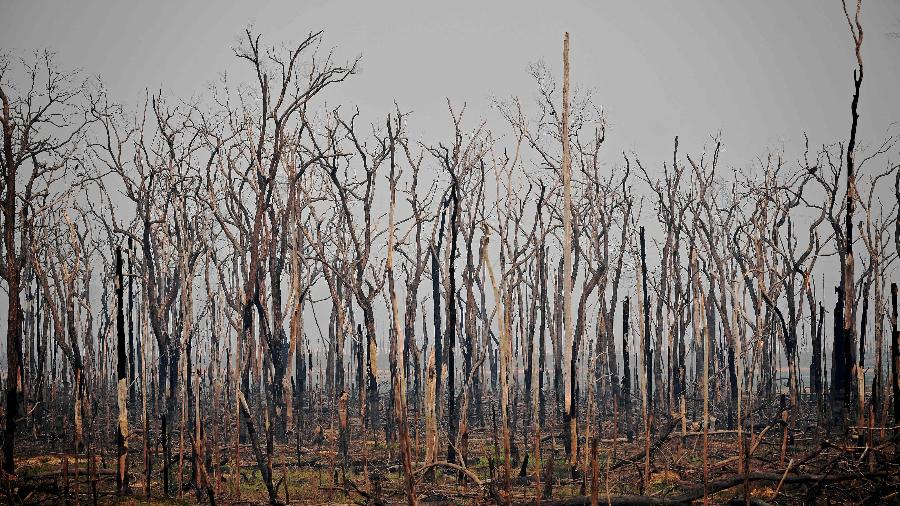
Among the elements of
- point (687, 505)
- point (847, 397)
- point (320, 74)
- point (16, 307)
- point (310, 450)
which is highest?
point (320, 74)

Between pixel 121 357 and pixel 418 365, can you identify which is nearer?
pixel 121 357

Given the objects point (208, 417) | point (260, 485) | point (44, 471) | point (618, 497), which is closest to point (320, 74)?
point (260, 485)

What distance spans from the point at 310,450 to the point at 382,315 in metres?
98.2

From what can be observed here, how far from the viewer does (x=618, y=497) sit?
7078 mm

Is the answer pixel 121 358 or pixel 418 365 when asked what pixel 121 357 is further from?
pixel 418 365

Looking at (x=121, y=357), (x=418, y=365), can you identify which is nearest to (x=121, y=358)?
(x=121, y=357)

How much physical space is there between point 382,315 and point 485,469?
4047 inches

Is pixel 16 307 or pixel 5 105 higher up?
pixel 5 105

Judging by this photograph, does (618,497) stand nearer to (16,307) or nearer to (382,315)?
(16,307)

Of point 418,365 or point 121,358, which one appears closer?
point 121,358

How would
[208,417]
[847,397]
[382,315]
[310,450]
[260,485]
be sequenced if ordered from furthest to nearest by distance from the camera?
[382,315] < [208,417] < [310,450] < [260,485] < [847,397]

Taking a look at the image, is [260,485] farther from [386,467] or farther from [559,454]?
[559,454]

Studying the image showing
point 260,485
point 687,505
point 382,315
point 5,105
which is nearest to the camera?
point 687,505

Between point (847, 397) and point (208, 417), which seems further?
point (208, 417)
